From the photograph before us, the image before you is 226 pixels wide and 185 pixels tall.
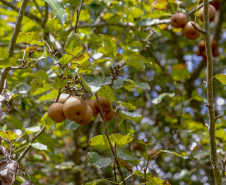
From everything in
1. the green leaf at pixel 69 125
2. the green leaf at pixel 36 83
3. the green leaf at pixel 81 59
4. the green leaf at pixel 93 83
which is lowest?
the green leaf at pixel 69 125

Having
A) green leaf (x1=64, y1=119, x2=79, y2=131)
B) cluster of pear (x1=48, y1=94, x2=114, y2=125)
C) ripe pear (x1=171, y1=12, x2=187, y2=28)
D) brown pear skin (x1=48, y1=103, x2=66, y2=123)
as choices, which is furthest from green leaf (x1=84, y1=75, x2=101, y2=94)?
ripe pear (x1=171, y1=12, x2=187, y2=28)

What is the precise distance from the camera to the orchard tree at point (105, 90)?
152 centimetres

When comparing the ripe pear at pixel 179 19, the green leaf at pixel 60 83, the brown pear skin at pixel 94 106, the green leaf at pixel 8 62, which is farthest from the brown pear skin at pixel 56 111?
the ripe pear at pixel 179 19

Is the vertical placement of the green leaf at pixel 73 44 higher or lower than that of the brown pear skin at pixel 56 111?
higher

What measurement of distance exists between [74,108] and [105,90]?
26 centimetres

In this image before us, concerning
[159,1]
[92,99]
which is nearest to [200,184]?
[159,1]

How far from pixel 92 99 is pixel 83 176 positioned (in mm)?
2607

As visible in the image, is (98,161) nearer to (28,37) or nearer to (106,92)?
(106,92)

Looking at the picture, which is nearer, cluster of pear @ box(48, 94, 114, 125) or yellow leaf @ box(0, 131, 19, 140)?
cluster of pear @ box(48, 94, 114, 125)

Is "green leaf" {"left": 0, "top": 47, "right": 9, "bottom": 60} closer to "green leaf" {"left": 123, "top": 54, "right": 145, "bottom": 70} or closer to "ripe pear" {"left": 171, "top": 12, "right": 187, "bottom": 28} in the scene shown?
"green leaf" {"left": 123, "top": 54, "right": 145, "bottom": 70}

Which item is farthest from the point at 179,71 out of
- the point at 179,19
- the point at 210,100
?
the point at 210,100

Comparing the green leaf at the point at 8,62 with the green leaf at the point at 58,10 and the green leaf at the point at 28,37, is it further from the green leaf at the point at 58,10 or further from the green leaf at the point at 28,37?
the green leaf at the point at 58,10

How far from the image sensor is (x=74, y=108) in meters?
1.45

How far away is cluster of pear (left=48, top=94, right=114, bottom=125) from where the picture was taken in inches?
57.6
